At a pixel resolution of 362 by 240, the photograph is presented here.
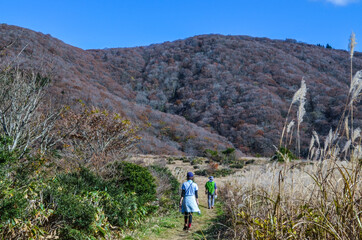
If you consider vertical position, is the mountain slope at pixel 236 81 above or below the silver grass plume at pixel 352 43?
above

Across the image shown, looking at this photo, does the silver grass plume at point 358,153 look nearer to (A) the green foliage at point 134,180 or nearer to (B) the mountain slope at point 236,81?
(A) the green foliage at point 134,180

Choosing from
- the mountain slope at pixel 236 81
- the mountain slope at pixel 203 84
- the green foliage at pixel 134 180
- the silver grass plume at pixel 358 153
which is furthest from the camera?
the mountain slope at pixel 236 81

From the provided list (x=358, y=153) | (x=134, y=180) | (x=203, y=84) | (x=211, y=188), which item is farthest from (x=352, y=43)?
(x=203, y=84)

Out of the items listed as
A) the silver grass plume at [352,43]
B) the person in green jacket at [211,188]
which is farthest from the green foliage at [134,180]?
the silver grass plume at [352,43]

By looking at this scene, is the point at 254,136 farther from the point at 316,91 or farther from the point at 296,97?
the point at 296,97

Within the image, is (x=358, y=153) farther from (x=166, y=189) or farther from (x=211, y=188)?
(x=166, y=189)

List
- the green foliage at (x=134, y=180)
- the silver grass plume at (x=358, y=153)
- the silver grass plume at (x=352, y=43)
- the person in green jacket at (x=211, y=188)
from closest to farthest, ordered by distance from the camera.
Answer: the silver grass plume at (x=352, y=43)
the silver grass plume at (x=358, y=153)
the green foliage at (x=134, y=180)
the person in green jacket at (x=211, y=188)

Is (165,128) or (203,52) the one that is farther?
(203,52)

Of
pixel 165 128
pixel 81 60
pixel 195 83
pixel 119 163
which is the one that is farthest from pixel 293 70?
pixel 119 163

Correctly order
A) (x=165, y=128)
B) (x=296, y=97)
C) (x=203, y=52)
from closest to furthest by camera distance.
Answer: (x=296, y=97) < (x=165, y=128) < (x=203, y=52)

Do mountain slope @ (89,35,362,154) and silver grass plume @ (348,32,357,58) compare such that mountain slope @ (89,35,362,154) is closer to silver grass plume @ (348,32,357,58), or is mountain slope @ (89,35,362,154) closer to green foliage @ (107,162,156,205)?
green foliage @ (107,162,156,205)

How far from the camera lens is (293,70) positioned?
5172 cm

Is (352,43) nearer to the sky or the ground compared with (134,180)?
nearer to the sky

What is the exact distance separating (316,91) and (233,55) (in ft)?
70.5
